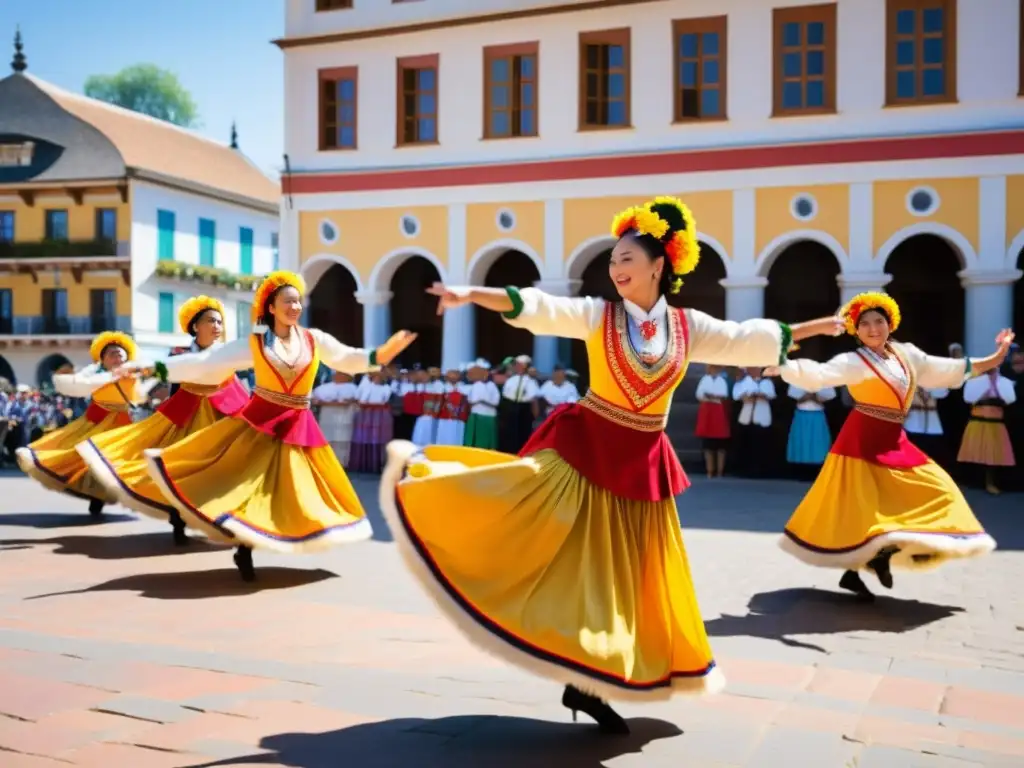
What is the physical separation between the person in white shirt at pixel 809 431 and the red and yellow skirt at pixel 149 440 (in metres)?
9.17

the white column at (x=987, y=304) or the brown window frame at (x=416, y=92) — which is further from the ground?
the brown window frame at (x=416, y=92)

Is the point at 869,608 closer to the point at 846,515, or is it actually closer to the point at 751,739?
the point at 846,515

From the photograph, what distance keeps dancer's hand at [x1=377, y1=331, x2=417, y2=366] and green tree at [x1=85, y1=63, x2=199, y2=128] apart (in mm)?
58851

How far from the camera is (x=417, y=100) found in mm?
24062

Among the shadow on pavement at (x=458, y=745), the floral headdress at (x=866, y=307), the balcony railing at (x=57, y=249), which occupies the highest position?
the balcony railing at (x=57, y=249)

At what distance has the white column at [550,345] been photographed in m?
22.7

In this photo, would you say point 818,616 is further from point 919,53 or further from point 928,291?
point 928,291

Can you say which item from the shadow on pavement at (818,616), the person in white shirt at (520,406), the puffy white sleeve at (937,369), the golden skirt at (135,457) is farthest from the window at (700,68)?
the shadow on pavement at (818,616)

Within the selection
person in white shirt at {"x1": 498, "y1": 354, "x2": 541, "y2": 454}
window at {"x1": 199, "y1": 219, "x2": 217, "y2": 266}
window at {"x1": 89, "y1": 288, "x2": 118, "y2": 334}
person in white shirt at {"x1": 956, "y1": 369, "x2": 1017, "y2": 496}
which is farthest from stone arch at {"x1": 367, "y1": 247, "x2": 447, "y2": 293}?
window at {"x1": 199, "y1": 219, "x2": 217, "y2": 266}

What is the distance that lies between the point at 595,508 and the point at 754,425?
13465mm

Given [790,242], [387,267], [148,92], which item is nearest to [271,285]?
[790,242]

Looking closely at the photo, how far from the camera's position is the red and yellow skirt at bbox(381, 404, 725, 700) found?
171 inches

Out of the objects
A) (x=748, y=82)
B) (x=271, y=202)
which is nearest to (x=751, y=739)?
(x=748, y=82)

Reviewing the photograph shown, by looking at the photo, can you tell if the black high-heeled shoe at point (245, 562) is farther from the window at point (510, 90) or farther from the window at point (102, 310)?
the window at point (102, 310)
